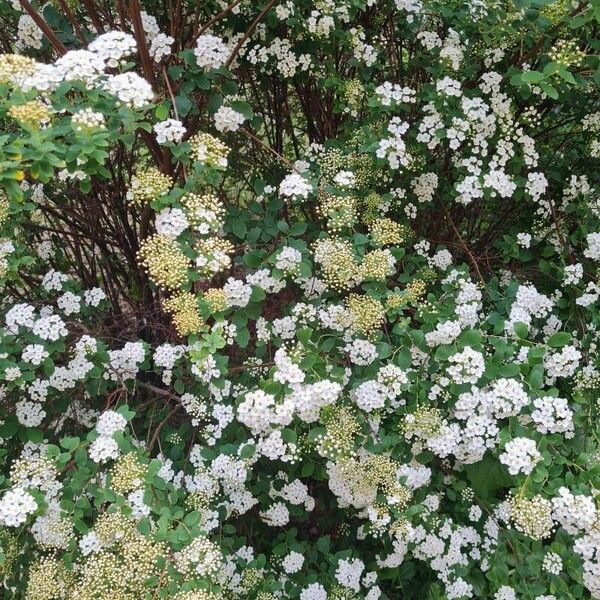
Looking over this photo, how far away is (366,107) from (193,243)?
1252mm

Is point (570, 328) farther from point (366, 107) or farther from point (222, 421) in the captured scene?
point (222, 421)

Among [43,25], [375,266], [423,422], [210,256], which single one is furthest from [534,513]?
[43,25]

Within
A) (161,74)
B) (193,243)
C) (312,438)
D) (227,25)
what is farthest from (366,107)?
(312,438)

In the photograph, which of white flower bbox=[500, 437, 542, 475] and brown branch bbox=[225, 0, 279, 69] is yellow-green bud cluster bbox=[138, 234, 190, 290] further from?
white flower bbox=[500, 437, 542, 475]

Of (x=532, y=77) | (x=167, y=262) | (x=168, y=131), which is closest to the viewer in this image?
(x=167, y=262)

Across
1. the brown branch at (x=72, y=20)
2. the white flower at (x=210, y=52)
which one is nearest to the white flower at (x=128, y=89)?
the white flower at (x=210, y=52)

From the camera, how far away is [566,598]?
2783 millimetres

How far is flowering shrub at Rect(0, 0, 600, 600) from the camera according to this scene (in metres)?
2.25

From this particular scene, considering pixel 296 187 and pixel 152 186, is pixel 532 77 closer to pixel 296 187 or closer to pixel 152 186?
pixel 296 187

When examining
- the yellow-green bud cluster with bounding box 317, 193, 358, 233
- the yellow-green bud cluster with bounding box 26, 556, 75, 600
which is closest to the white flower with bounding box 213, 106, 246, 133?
the yellow-green bud cluster with bounding box 317, 193, 358, 233

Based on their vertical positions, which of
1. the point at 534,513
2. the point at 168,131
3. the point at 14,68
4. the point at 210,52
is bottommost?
the point at 534,513

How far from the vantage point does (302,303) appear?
274 centimetres

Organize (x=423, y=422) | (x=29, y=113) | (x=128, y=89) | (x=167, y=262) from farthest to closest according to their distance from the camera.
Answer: (x=423, y=422), (x=167, y=262), (x=128, y=89), (x=29, y=113)

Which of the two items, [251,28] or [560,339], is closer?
[560,339]
